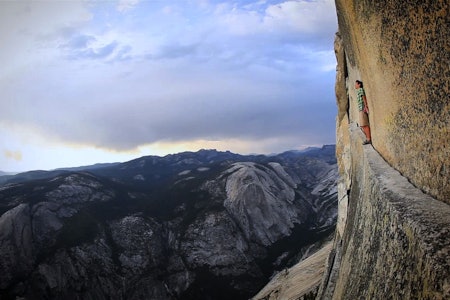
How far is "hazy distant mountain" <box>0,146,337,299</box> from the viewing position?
93125mm

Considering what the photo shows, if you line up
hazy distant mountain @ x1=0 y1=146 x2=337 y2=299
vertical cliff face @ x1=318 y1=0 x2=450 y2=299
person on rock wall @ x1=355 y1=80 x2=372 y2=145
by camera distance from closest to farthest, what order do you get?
vertical cliff face @ x1=318 y1=0 x2=450 y2=299 < person on rock wall @ x1=355 y1=80 x2=372 y2=145 < hazy distant mountain @ x1=0 y1=146 x2=337 y2=299

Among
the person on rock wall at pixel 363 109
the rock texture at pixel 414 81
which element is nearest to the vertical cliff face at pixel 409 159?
the rock texture at pixel 414 81

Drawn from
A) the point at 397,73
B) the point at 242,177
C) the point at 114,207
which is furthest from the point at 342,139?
the point at 114,207

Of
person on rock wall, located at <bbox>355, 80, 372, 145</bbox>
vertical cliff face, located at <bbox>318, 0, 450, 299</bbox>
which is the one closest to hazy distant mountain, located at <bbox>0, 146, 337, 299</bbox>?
person on rock wall, located at <bbox>355, 80, 372, 145</bbox>

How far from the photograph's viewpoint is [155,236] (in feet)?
382

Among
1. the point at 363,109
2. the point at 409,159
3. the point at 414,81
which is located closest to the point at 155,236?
the point at 363,109

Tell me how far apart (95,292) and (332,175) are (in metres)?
141

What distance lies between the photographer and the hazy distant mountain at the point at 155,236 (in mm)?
93125

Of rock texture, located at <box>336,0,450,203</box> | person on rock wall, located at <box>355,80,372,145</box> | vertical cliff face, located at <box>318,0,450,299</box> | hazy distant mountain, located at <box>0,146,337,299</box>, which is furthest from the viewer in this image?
hazy distant mountain, located at <box>0,146,337,299</box>

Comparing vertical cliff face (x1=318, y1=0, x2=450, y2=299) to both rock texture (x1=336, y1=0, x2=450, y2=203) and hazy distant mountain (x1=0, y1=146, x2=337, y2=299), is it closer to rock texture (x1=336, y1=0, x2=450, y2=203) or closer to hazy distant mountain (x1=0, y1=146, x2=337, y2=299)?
rock texture (x1=336, y1=0, x2=450, y2=203)

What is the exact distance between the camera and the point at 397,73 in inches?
392

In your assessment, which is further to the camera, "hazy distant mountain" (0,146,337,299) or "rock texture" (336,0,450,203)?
"hazy distant mountain" (0,146,337,299)

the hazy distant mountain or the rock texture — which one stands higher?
the rock texture

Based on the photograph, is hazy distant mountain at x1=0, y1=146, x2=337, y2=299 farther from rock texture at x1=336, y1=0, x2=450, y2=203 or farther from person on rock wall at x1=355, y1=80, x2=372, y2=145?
rock texture at x1=336, y1=0, x2=450, y2=203
